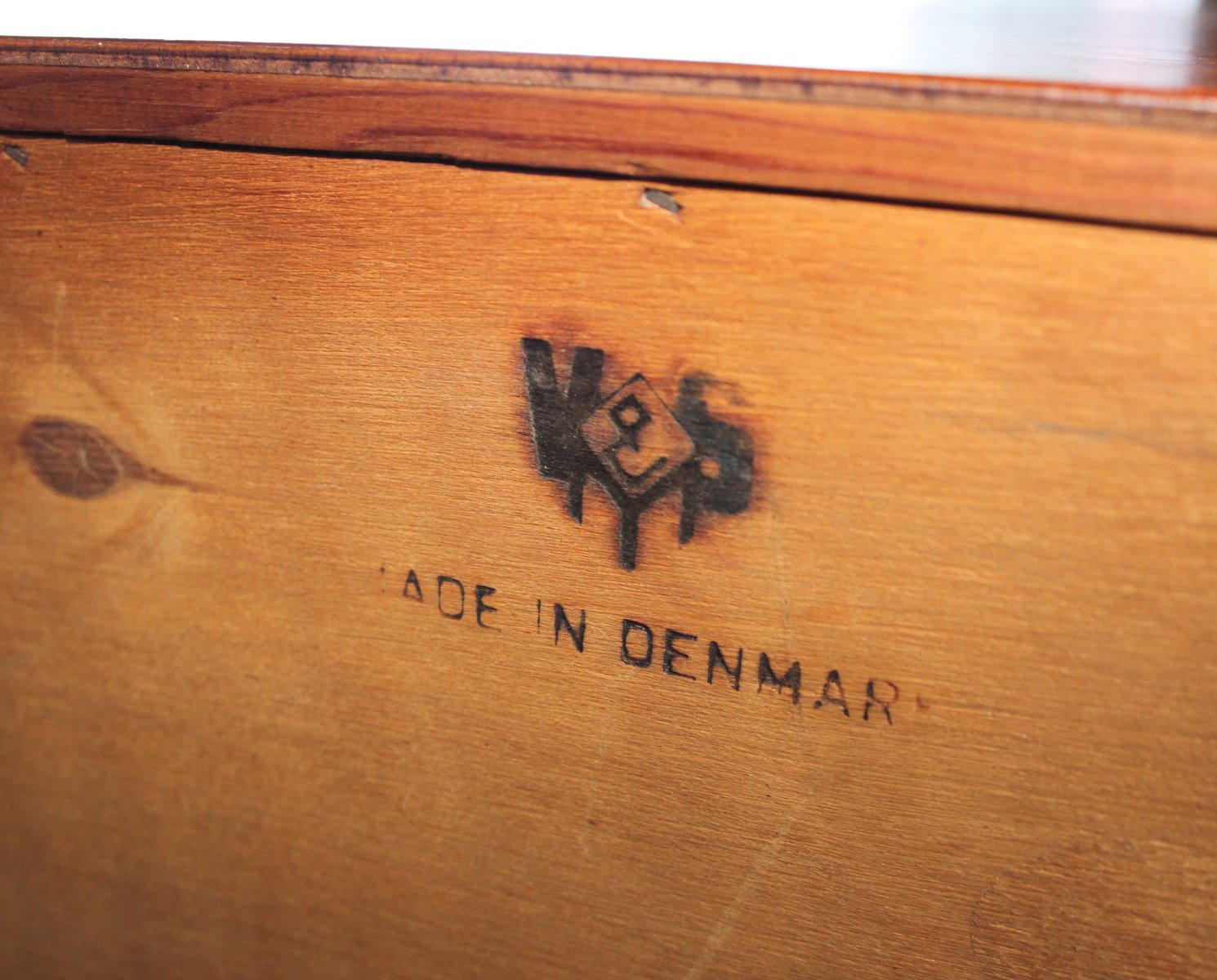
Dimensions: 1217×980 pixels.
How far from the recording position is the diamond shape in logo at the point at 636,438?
1.30ft

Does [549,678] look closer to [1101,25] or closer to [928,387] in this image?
[928,387]

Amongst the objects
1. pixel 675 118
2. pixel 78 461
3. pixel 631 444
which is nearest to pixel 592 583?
pixel 631 444

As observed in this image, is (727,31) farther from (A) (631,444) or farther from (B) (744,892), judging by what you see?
(B) (744,892)

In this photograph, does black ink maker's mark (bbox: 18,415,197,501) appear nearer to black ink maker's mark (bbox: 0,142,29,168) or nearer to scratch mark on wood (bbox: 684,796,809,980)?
black ink maker's mark (bbox: 0,142,29,168)

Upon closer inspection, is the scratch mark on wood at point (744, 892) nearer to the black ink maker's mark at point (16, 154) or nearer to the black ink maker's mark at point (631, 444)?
the black ink maker's mark at point (631, 444)

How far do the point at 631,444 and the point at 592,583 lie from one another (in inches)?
2.7

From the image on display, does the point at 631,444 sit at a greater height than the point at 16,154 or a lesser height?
lesser

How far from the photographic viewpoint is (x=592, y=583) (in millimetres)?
435

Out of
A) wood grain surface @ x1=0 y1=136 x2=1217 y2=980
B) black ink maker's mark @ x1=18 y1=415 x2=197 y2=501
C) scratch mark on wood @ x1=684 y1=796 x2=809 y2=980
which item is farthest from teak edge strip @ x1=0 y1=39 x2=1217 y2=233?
scratch mark on wood @ x1=684 y1=796 x2=809 y2=980

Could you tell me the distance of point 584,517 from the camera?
427 mm

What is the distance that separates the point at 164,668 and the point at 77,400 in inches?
5.9

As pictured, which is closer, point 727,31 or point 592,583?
point 592,583

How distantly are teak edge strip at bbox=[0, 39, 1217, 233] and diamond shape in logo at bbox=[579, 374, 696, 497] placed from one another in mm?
85

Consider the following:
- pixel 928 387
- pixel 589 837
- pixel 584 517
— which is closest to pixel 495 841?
pixel 589 837
